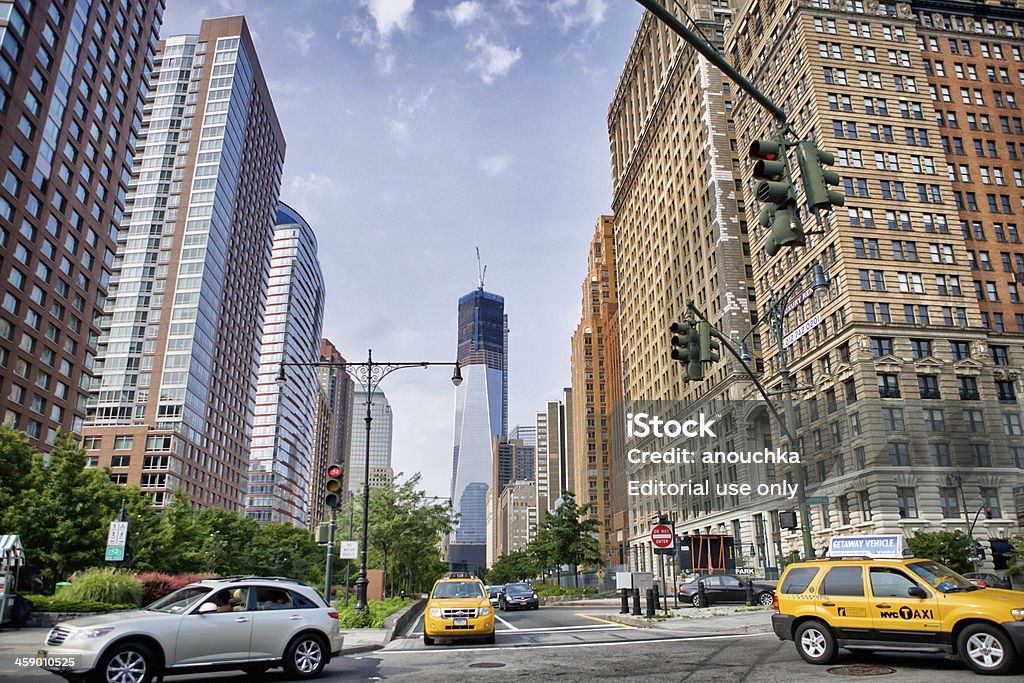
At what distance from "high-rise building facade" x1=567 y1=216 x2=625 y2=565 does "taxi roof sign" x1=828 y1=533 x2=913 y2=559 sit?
120587 millimetres

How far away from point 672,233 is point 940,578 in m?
85.8

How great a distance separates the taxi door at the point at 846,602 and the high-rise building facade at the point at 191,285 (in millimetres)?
101222

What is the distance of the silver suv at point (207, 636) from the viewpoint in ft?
32.3

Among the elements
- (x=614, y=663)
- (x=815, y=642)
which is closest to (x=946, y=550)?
(x=815, y=642)

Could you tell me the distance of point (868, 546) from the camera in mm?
16672

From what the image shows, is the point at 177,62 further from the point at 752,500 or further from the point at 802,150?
the point at 802,150

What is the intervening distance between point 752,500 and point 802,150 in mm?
67367

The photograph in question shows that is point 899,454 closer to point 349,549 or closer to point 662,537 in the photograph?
point 662,537

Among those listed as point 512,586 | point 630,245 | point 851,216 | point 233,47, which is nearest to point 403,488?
point 512,586

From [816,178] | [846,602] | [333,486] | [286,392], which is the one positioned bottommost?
[846,602]

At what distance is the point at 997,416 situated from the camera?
58.5m

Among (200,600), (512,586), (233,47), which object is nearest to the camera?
(200,600)

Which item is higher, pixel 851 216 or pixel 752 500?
pixel 851 216

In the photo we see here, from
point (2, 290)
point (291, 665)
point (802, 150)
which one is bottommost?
point (291, 665)
